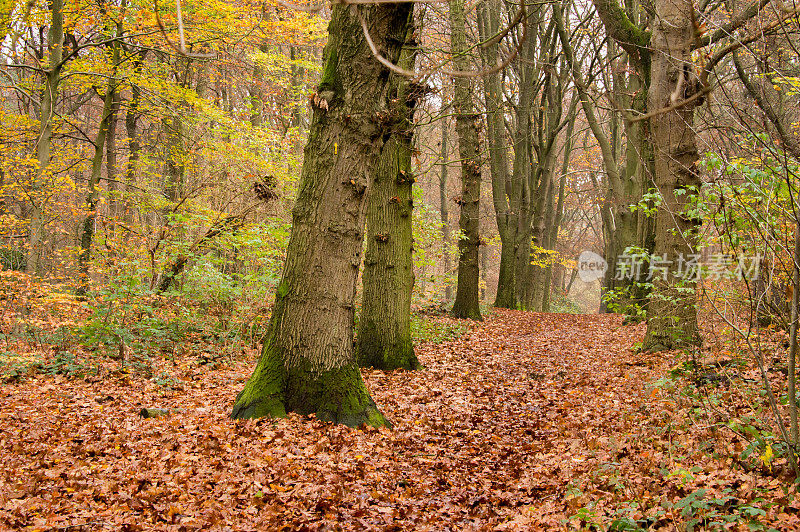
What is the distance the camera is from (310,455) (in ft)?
13.5

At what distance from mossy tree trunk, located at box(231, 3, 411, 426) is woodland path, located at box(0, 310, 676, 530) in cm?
33

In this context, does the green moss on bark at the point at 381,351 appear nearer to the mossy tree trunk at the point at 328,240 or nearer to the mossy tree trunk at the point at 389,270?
the mossy tree trunk at the point at 389,270

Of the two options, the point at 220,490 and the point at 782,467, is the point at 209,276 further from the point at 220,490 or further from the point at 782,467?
the point at 782,467

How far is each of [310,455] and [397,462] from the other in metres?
0.74

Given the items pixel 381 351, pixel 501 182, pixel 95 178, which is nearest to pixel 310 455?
pixel 381 351

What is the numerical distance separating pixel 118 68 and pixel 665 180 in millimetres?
11484

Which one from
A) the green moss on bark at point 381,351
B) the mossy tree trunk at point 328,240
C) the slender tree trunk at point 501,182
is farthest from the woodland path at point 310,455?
the slender tree trunk at point 501,182

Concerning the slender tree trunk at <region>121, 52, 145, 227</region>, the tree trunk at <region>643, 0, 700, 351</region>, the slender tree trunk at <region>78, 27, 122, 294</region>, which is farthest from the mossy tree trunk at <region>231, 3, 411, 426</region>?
the slender tree trunk at <region>121, 52, 145, 227</region>

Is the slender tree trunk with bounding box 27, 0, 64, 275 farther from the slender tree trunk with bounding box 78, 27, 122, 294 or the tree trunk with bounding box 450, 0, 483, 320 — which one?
the tree trunk with bounding box 450, 0, 483, 320

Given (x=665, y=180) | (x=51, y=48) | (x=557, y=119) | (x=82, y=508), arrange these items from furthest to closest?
1. (x=557, y=119)
2. (x=51, y=48)
3. (x=665, y=180)
4. (x=82, y=508)

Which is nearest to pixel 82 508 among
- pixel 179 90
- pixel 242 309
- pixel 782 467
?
pixel 782 467

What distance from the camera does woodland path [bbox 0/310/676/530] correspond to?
10.8ft

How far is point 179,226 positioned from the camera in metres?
9.88

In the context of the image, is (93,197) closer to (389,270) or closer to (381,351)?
(389,270)
